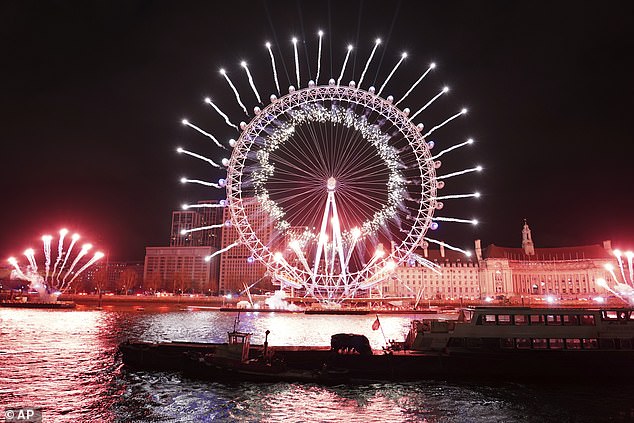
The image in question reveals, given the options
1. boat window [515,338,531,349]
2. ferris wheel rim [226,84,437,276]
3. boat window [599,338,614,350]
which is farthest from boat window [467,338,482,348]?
ferris wheel rim [226,84,437,276]

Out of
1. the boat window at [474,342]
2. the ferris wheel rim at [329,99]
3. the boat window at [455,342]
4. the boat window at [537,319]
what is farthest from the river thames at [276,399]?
the ferris wheel rim at [329,99]

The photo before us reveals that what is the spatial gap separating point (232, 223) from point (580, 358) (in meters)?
54.0

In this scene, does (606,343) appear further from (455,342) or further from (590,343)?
(455,342)

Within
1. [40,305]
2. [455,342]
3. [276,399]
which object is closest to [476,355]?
[455,342]

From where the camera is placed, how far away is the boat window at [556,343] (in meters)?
36.6

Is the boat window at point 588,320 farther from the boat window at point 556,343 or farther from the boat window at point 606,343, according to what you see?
the boat window at point 556,343

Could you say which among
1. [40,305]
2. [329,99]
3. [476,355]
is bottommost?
[476,355]

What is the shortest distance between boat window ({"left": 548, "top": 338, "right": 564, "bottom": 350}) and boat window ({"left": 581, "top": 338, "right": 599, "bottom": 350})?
1572 mm

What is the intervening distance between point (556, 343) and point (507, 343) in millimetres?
3931

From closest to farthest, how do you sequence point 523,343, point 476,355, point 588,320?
1. point 476,355
2. point 523,343
3. point 588,320

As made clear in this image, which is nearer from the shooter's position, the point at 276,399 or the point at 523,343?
the point at 276,399

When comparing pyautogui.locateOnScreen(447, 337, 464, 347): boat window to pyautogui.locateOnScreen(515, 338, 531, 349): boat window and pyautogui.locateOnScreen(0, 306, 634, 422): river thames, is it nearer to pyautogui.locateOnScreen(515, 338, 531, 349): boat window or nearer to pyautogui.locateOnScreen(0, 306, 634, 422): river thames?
pyautogui.locateOnScreen(0, 306, 634, 422): river thames

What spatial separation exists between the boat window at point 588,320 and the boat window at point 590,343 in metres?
1.19

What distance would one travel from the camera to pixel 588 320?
3716 cm
